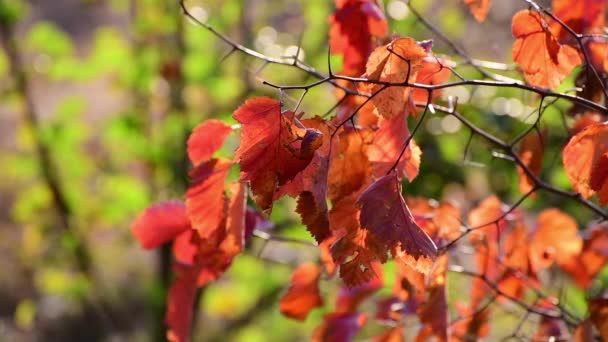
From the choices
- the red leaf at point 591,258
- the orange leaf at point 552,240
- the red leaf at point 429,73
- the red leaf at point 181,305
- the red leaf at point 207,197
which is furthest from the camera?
the red leaf at point 591,258

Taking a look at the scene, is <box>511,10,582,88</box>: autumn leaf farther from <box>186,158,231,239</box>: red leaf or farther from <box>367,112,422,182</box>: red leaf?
<box>186,158,231,239</box>: red leaf

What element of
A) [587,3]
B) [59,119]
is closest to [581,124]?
[587,3]

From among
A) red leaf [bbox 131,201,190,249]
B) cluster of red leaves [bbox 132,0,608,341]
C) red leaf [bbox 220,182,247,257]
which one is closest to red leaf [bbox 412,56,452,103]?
cluster of red leaves [bbox 132,0,608,341]

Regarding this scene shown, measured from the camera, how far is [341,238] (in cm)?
90

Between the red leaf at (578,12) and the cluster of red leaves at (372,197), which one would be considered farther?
the red leaf at (578,12)

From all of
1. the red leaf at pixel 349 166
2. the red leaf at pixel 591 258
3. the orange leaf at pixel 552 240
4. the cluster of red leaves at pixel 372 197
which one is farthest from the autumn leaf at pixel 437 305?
the red leaf at pixel 591 258

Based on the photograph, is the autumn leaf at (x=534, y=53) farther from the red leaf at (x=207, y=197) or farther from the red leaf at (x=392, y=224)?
the red leaf at (x=207, y=197)

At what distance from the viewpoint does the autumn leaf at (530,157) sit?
1.27 m

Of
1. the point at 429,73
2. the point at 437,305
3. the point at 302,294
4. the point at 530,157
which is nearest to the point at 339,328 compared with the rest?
the point at 302,294

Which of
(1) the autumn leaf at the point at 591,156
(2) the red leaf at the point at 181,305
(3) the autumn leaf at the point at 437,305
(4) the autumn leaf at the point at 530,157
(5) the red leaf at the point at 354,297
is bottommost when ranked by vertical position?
(5) the red leaf at the point at 354,297

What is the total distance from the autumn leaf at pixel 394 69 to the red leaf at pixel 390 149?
51mm

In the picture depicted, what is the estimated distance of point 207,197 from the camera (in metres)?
1.08

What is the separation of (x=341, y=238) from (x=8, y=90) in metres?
2.59

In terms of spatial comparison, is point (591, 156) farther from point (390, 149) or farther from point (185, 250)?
point (185, 250)
